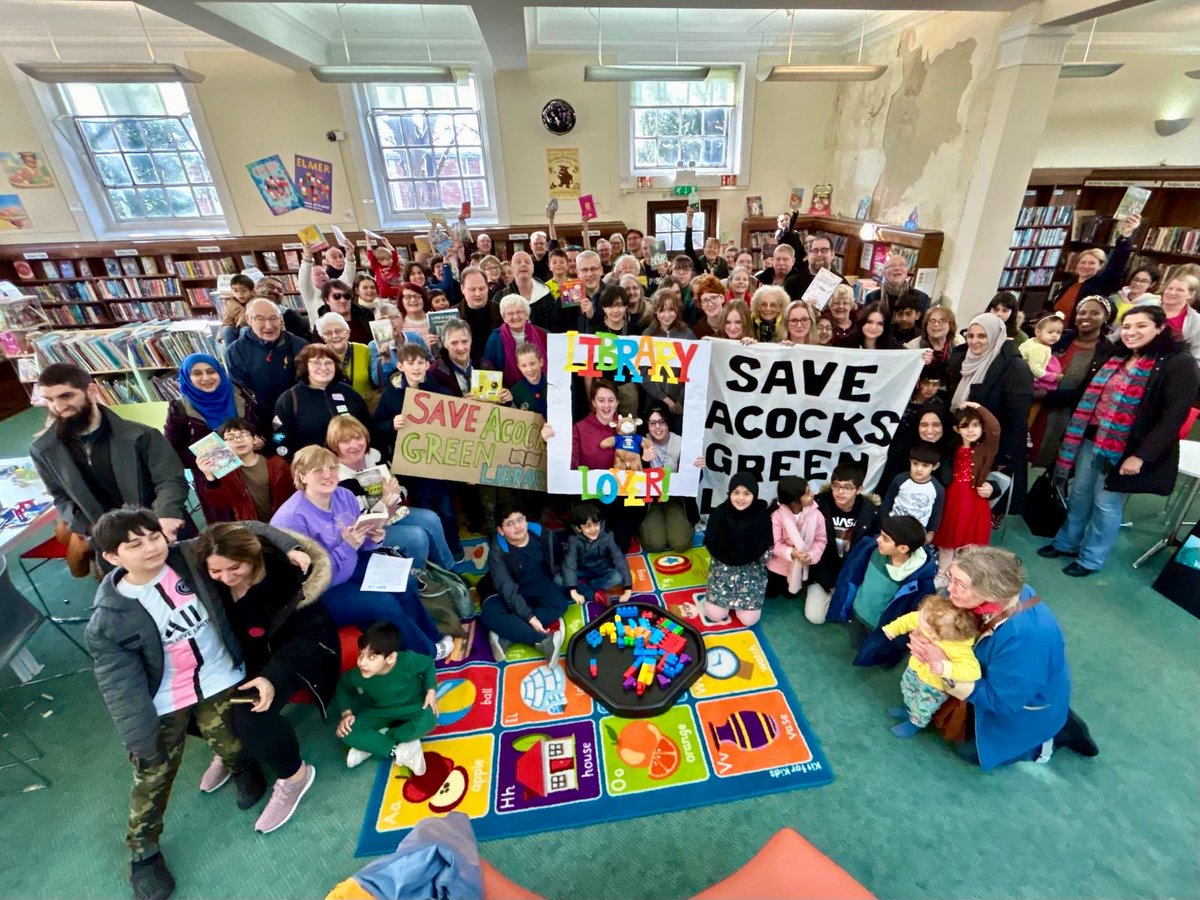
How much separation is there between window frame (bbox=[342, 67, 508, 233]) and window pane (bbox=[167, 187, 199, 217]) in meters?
2.56

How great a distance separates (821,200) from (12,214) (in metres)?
11.7

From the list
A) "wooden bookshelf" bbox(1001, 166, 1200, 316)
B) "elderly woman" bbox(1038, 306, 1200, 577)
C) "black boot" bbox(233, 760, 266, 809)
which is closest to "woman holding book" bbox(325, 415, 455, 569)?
"black boot" bbox(233, 760, 266, 809)

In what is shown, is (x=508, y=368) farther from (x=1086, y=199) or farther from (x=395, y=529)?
(x=1086, y=199)

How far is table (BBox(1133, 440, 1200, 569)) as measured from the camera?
10.2 ft

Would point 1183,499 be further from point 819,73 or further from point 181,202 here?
point 181,202

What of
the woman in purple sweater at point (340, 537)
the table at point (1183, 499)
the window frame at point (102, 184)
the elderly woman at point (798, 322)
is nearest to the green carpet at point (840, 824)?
the woman in purple sweater at point (340, 537)

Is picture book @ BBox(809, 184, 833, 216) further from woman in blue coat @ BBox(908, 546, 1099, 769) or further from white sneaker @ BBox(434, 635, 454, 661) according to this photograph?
white sneaker @ BBox(434, 635, 454, 661)

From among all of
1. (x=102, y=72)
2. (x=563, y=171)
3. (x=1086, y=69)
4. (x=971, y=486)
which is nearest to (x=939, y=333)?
(x=971, y=486)

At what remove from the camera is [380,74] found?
18.5 feet

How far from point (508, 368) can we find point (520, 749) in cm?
226

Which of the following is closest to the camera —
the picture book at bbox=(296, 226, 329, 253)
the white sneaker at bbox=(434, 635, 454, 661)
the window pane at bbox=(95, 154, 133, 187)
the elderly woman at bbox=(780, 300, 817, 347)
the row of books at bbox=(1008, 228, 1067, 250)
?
the white sneaker at bbox=(434, 635, 454, 661)

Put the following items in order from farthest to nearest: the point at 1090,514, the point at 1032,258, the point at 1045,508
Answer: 1. the point at 1032,258
2. the point at 1045,508
3. the point at 1090,514

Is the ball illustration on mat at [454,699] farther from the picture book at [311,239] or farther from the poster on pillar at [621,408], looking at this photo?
the picture book at [311,239]

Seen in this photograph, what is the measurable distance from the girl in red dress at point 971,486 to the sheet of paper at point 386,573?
299 centimetres
